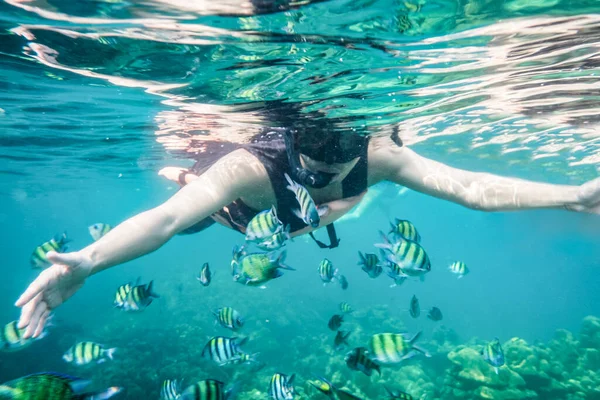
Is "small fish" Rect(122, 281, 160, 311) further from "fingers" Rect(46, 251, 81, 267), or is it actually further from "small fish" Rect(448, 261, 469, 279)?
"small fish" Rect(448, 261, 469, 279)

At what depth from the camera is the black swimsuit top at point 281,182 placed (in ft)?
18.5

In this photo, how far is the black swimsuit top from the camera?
564 centimetres

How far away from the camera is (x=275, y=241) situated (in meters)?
4.83

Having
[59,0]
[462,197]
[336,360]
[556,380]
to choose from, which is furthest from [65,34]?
[556,380]

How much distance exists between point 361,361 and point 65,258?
13.1 ft

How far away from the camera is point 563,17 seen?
17.3ft

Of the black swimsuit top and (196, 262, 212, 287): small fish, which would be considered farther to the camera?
(196, 262, 212, 287): small fish

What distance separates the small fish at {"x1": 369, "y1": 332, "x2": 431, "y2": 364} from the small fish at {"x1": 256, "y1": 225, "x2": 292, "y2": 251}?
1865mm

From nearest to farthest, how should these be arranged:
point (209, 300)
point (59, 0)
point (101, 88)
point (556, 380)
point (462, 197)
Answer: point (59, 0), point (462, 197), point (101, 88), point (556, 380), point (209, 300)

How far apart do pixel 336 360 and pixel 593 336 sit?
1148 cm

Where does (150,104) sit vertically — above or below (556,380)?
above

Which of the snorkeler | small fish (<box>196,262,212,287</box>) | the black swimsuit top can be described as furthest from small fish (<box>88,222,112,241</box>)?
the black swimsuit top

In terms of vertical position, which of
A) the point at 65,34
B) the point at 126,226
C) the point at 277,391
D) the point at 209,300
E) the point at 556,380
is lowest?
the point at 209,300

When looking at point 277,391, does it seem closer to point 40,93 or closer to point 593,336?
point 40,93
